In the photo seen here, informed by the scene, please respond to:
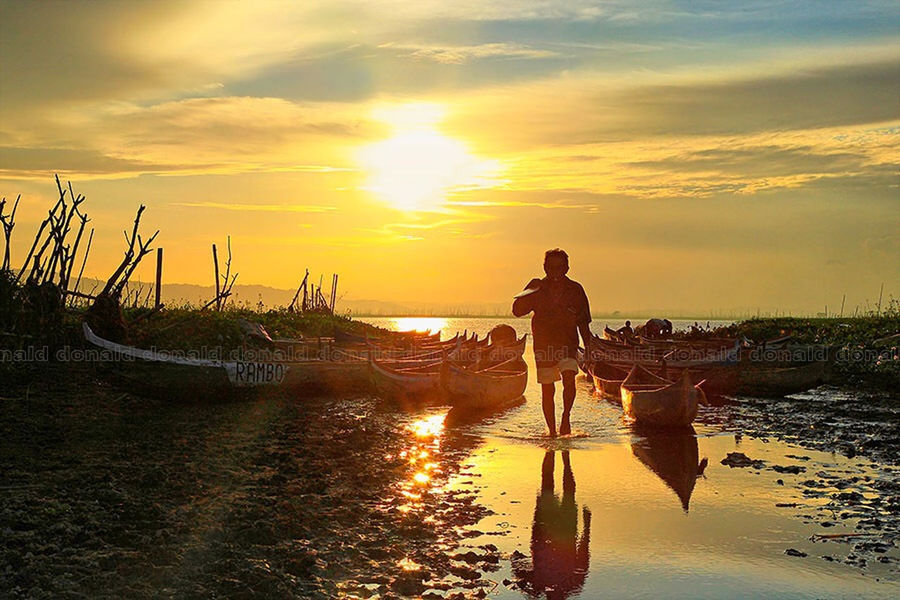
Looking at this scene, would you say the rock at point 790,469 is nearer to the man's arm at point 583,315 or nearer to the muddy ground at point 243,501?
the muddy ground at point 243,501

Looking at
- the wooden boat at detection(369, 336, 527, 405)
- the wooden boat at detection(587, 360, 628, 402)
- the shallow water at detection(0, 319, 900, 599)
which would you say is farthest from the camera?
the wooden boat at detection(587, 360, 628, 402)

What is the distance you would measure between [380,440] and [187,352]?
8784 millimetres

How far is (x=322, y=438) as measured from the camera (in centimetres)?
1486

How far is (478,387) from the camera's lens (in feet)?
68.3

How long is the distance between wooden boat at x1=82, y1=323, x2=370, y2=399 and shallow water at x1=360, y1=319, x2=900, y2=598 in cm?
588

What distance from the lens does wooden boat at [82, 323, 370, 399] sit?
17688mm

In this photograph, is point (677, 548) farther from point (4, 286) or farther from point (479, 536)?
point (4, 286)

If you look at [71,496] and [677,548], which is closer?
[677,548]

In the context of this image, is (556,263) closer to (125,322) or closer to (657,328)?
(125,322)

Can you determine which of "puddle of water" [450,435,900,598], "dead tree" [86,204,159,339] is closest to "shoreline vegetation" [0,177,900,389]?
"dead tree" [86,204,159,339]

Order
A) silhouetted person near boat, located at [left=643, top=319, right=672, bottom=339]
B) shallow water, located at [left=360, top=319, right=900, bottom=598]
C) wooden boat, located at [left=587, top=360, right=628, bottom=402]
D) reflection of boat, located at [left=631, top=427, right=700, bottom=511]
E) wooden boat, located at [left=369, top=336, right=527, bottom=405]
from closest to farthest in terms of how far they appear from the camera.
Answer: shallow water, located at [left=360, top=319, right=900, bottom=598] < reflection of boat, located at [left=631, top=427, right=700, bottom=511] < wooden boat, located at [left=369, top=336, right=527, bottom=405] < wooden boat, located at [left=587, top=360, right=628, bottom=402] < silhouetted person near boat, located at [left=643, top=319, right=672, bottom=339]

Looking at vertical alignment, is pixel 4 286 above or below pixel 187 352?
above

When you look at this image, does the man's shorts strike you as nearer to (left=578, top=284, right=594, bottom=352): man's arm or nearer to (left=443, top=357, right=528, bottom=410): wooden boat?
(left=578, top=284, right=594, bottom=352): man's arm

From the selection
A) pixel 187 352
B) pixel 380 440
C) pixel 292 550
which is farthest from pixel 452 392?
pixel 292 550
